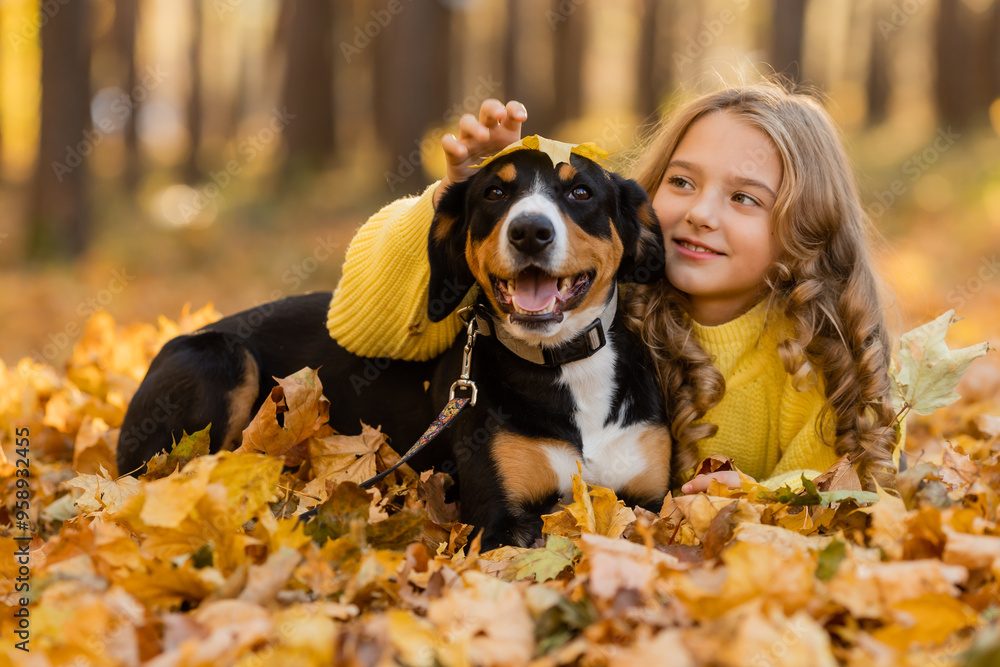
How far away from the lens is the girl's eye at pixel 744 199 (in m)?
3.76

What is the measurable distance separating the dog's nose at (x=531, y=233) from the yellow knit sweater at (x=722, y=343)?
0.69m

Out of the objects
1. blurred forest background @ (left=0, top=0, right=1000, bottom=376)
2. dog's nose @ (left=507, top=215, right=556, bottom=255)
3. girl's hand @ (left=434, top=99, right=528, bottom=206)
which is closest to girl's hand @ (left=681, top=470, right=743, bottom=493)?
dog's nose @ (left=507, top=215, right=556, bottom=255)

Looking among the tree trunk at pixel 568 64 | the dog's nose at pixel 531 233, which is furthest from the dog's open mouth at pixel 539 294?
the tree trunk at pixel 568 64

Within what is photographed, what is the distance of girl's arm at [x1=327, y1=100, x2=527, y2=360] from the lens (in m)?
3.57

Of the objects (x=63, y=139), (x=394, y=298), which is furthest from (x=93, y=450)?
(x=63, y=139)

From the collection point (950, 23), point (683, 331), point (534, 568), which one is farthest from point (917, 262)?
point (950, 23)

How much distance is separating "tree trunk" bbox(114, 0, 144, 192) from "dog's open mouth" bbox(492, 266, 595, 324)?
79.5 ft

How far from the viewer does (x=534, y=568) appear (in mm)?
2430

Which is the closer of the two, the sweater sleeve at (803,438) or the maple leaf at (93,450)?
the sweater sleeve at (803,438)

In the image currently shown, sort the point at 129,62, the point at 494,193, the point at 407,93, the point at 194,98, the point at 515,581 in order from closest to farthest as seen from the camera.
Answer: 1. the point at 515,581
2. the point at 494,193
3. the point at 407,93
4. the point at 129,62
5. the point at 194,98

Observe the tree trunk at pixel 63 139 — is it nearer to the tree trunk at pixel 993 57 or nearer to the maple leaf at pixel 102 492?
the maple leaf at pixel 102 492

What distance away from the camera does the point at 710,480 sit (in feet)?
10.4

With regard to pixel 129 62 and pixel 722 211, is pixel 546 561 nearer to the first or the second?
pixel 722 211

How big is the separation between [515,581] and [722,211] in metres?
2.01
